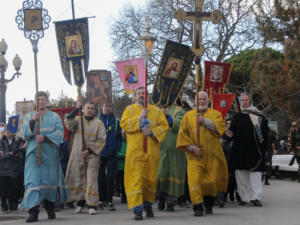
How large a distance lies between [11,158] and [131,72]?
555cm

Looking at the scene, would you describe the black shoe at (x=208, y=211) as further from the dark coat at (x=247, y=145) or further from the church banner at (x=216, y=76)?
the church banner at (x=216, y=76)

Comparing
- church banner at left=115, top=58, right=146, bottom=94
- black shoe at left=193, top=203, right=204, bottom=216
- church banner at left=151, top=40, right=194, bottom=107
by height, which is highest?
church banner at left=115, top=58, right=146, bottom=94

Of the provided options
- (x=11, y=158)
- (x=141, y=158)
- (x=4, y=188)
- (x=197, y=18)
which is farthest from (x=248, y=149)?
(x=4, y=188)

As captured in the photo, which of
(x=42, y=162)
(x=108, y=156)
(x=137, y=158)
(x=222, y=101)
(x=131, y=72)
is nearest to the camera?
(x=137, y=158)

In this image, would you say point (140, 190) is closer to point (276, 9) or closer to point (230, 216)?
point (230, 216)

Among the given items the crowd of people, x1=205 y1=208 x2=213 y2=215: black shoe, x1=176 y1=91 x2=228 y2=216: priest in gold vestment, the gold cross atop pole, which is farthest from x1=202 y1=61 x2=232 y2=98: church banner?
x1=205 y1=208 x2=213 y2=215: black shoe

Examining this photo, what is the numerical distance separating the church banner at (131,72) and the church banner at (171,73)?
215 inches

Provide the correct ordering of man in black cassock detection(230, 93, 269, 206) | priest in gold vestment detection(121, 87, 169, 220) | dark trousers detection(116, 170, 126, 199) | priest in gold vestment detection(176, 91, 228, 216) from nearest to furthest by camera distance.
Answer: priest in gold vestment detection(121, 87, 169, 220), priest in gold vestment detection(176, 91, 228, 216), man in black cassock detection(230, 93, 269, 206), dark trousers detection(116, 170, 126, 199)

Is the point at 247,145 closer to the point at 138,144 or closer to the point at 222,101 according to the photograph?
the point at 222,101

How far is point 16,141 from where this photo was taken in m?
11.7

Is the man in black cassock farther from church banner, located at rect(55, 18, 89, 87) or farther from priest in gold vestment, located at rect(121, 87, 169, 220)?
church banner, located at rect(55, 18, 89, 87)

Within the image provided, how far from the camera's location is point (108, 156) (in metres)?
11.1

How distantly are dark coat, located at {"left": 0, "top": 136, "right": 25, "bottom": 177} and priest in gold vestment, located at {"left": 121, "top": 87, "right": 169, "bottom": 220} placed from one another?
308 cm

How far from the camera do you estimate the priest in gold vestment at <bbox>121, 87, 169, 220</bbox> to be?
9.00 m
